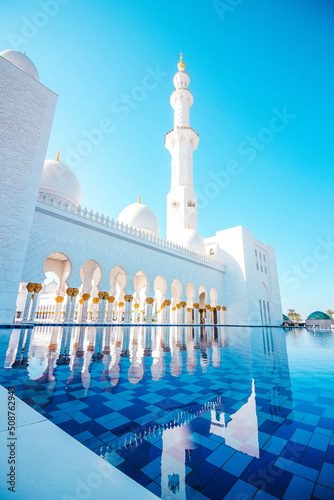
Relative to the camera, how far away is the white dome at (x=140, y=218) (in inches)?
615

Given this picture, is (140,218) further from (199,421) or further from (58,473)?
(58,473)

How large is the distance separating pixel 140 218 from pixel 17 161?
8454mm

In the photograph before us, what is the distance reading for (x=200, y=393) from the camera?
85.4 inches

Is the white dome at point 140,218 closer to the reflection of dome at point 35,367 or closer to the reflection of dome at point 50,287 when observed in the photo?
the reflection of dome at point 50,287

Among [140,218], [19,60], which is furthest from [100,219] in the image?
[19,60]

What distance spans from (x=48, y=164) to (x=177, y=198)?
9759mm

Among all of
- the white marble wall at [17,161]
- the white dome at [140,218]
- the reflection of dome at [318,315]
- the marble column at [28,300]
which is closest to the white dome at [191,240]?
the white dome at [140,218]

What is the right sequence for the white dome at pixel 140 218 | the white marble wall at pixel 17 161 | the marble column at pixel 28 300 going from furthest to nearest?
1. the white dome at pixel 140 218
2. the marble column at pixel 28 300
3. the white marble wall at pixel 17 161

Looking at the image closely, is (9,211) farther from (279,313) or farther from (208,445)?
(279,313)

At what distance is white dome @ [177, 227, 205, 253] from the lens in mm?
18016

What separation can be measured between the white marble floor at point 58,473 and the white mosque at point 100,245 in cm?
733

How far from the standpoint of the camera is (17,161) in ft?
26.0

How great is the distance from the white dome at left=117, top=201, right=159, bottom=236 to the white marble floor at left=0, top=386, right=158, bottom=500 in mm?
14600

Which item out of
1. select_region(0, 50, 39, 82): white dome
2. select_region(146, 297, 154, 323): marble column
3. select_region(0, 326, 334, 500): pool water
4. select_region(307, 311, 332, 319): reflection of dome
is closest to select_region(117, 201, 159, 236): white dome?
select_region(146, 297, 154, 323): marble column
